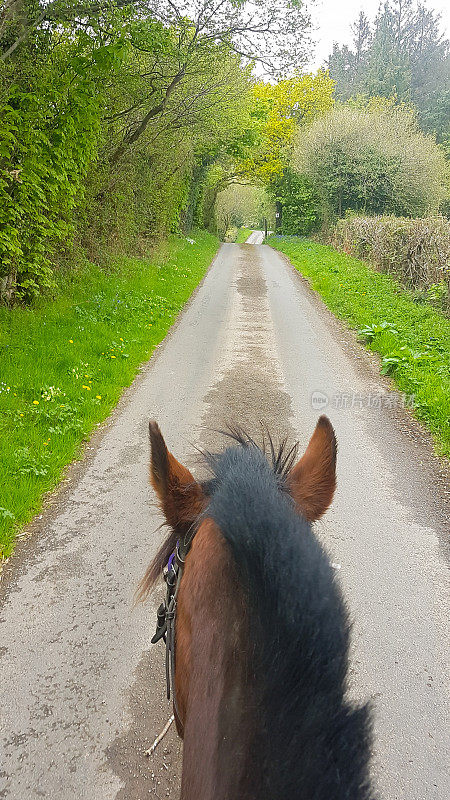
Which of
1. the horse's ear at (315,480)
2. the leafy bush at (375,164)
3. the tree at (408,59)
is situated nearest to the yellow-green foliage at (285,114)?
the leafy bush at (375,164)

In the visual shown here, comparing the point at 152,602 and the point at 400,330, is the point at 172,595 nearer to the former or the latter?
the point at 152,602

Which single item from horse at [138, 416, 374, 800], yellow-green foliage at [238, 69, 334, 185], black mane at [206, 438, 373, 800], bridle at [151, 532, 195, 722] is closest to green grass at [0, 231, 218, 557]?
bridle at [151, 532, 195, 722]

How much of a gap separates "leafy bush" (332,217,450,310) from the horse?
38.4 feet

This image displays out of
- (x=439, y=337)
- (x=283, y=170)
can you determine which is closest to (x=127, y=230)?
(x=439, y=337)

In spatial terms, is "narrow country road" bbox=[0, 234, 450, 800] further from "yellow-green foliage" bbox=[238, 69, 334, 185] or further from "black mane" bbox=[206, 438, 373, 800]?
"yellow-green foliage" bbox=[238, 69, 334, 185]

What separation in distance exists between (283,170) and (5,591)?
128ft

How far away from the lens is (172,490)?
4.80ft

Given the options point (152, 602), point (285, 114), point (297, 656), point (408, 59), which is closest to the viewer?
point (297, 656)

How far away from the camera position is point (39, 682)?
261 centimetres

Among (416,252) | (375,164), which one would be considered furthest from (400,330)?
(375,164)

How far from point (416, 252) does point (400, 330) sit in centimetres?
534

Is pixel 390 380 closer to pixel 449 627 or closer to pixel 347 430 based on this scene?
pixel 347 430

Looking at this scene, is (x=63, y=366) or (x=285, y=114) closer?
(x=63, y=366)

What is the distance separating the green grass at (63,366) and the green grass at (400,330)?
407 centimetres
